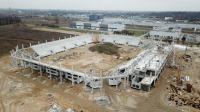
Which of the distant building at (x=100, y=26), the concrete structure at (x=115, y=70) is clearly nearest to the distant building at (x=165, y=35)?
the distant building at (x=100, y=26)

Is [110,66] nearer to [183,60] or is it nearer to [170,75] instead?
[170,75]

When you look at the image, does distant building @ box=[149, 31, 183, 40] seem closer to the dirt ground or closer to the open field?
the dirt ground

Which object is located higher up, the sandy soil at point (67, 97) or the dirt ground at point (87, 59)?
the dirt ground at point (87, 59)

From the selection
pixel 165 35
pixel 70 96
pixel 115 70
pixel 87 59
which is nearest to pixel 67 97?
pixel 70 96

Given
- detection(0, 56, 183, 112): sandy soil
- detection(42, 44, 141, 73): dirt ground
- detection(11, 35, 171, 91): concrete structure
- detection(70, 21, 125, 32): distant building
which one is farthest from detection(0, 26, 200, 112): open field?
detection(70, 21, 125, 32): distant building

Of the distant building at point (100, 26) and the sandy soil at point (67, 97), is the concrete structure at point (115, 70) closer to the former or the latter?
the sandy soil at point (67, 97)

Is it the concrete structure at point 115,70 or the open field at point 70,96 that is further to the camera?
the concrete structure at point 115,70

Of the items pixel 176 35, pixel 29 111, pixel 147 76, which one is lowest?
pixel 29 111

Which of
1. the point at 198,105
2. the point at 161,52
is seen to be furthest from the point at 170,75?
the point at 198,105
